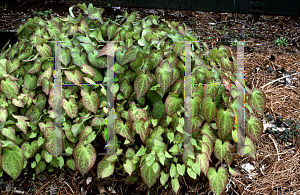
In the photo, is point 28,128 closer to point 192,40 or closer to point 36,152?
point 36,152

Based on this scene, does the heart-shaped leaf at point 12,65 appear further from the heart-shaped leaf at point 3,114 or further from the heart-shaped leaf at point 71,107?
the heart-shaped leaf at point 71,107

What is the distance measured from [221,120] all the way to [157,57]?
483mm

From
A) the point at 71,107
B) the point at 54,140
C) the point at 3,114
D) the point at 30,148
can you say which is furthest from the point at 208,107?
the point at 3,114

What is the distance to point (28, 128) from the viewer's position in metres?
1.46

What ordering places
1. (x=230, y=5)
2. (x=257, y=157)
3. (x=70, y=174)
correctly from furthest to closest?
(x=230, y=5), (x=257, y=157), (x=70, y=174)

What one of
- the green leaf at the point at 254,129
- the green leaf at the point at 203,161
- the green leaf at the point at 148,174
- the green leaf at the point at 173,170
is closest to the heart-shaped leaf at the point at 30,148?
the green leaf at the point at 148,174

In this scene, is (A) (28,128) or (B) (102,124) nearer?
(B) (102,124)

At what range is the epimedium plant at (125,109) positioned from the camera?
1282mm

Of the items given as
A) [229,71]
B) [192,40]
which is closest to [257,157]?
[229,71]

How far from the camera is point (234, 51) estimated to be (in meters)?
2.75

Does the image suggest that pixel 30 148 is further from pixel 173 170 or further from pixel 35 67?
pixel 173 170

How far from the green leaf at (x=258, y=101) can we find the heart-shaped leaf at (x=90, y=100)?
86cm

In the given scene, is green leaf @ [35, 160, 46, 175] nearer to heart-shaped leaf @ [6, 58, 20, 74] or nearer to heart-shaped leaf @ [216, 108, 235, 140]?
heart-shaped leaf @ [6, 58, 20, 74]

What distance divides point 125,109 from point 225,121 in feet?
1.87
